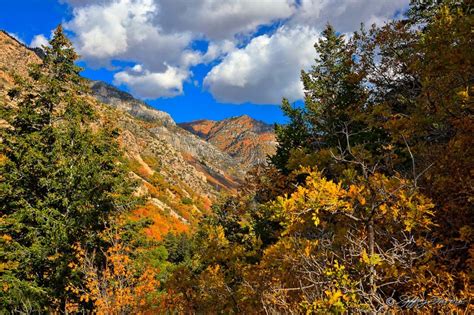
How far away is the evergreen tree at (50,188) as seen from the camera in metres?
14.5

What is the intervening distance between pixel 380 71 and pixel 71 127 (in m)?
16.0

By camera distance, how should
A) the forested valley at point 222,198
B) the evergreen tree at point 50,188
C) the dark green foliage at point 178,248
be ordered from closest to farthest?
the forested valley at point 222,198 < the evergreen tree at point 50,188 < the dark green foliage at point 178,248

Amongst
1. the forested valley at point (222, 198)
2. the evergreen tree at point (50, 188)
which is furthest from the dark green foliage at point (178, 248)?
the evergreen tree at point (50, 188)

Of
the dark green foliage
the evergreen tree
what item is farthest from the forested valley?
the dark green foliage

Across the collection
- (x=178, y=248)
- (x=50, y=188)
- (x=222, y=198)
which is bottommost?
(x=178, y=248)

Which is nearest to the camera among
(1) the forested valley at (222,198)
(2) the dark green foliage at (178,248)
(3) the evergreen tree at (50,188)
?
(1) the forested valley at (222,198)

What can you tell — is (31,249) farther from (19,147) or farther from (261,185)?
(261,185)

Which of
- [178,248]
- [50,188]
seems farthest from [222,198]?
[178,248]

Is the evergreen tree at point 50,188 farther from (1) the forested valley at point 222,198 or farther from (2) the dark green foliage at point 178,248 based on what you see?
(2) the dark green foliage at point 178,248

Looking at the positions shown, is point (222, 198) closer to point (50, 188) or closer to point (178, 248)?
point (50, 188)

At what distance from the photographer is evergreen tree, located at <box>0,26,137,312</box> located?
1455 centimetres

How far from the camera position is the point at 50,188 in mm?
15914

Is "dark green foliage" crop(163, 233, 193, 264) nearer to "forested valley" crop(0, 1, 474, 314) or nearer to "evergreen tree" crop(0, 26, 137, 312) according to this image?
"forested valley" crop(0, 1, 474, 314)

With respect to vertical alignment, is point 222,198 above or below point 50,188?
below
